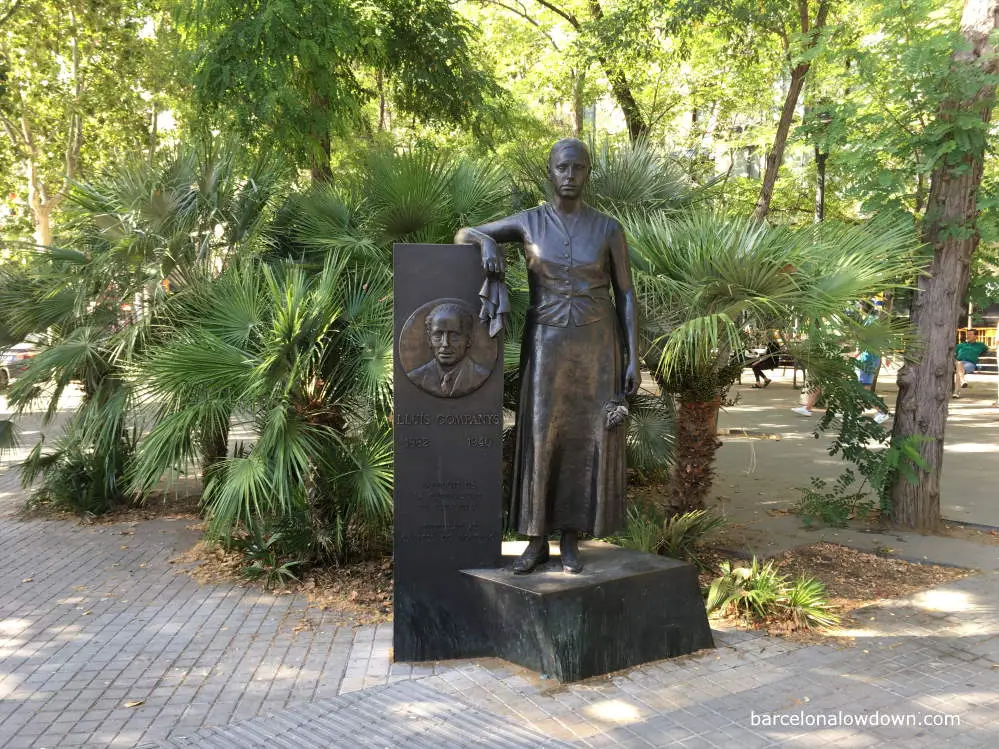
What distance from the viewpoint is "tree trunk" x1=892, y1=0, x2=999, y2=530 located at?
7.16 metres

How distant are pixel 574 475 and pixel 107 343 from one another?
5.07 metres

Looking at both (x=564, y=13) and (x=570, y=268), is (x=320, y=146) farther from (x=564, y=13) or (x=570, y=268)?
(x=564, y=13)

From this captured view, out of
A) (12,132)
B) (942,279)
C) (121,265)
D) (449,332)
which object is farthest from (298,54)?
(12,132)

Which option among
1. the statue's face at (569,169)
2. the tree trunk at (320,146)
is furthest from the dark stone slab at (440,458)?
the tree trunk at (320,146)

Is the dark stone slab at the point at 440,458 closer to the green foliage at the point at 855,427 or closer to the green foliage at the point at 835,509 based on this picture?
the green foliage at the point at 855,427

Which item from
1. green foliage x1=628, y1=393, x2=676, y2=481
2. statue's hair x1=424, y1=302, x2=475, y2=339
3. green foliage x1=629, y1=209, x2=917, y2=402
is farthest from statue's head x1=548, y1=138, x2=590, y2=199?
green foliage x1=628, y1=393, x2=676, y2=481

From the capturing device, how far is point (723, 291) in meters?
6.04

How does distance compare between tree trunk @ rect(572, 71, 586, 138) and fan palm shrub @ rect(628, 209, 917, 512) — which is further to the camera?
tree trunk @ rect(572, 71, 586, 138)

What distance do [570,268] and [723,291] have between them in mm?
1911

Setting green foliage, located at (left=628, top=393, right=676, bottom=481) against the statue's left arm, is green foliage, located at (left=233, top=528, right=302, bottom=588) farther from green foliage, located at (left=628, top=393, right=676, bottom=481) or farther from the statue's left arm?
the statue's left arm

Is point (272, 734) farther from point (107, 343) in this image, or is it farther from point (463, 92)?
point (463, 92)

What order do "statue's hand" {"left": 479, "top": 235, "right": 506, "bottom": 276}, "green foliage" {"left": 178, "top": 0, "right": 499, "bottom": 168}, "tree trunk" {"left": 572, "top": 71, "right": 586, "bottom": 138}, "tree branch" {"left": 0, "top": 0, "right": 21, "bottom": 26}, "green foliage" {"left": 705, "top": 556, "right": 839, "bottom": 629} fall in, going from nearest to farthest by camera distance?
"statue's hand" {"left": 479, "top": 235, "right": 506, "bottom": 276} < "green foliage" {"left": 705, "top": 556, "right": 839, "bottom": 629} < "green foliage" {"left": 178, "top": 0, "right": 499, "bottom": 168} < "tree branch" {"left": 0, "top": 0, "right": 21, "bottom": 26} < "tree trunk" {"left": 572, "top": 71, "right": 586, "bottom": 138}

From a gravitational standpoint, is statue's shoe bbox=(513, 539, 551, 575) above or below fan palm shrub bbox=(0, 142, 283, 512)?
below

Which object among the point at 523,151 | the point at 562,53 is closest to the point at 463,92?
the point at 523,151
